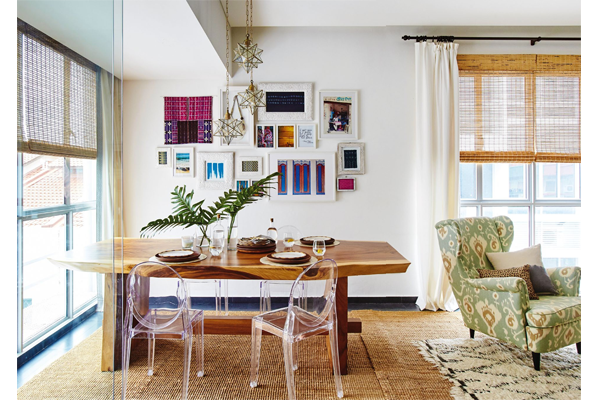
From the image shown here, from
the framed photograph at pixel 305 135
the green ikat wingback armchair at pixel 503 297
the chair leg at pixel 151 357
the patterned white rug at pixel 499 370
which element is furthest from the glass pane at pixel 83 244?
the framed photograph at pixel 305 135

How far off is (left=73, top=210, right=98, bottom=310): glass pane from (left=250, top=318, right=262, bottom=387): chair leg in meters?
1.17

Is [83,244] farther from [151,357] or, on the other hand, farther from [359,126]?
[359,126]

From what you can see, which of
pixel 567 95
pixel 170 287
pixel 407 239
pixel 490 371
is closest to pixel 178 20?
pixel 170 287

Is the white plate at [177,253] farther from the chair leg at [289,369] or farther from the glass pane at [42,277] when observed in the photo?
the glass pane at [42,277]

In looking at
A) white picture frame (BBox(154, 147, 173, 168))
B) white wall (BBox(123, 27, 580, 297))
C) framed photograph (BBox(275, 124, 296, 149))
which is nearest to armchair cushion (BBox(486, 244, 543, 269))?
white wall (BBox(123, 27, 580, 297))

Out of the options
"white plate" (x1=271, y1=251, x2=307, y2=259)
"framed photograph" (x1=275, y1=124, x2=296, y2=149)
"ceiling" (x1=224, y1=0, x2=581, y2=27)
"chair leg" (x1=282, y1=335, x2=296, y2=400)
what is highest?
"ceiling" (x1=224, y1=0, x2=581, y2=27)

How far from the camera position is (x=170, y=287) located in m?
3.70

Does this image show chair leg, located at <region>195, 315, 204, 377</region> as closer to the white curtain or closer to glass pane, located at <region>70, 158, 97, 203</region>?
glass pane, located at <region>70, 158, 97, 203</region>

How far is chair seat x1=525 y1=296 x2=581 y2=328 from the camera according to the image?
216 cm

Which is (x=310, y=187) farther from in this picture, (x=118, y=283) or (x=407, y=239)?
(x=118, y=283)

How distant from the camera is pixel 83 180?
95cm

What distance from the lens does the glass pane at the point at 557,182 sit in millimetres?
3779

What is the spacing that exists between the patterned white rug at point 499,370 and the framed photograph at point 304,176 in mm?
1614

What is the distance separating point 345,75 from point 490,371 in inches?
109
